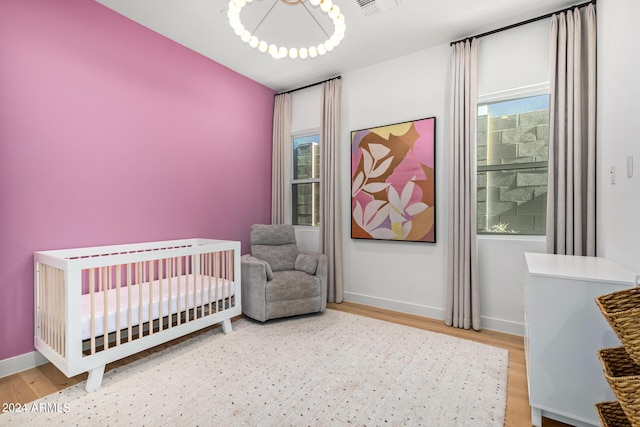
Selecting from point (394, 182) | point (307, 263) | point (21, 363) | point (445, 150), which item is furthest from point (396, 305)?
point (21, 363)

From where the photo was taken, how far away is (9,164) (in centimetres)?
199

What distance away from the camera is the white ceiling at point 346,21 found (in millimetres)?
2367

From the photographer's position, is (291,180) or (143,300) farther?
(291,180)

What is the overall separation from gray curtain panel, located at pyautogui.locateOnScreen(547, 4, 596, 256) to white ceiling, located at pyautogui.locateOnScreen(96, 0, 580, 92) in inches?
9.8

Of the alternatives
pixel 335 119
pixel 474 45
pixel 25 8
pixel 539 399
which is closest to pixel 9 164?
pixel 25 8

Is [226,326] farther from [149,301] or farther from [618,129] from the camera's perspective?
[618,129]

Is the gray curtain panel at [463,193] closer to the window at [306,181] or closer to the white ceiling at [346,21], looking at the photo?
the white ceiling at [346,21]

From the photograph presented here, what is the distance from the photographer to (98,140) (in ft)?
7.89

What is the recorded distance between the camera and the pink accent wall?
6.60 ft

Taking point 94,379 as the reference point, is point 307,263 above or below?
above

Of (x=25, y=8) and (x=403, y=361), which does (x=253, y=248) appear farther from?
(x=25, y=8)

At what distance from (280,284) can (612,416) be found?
231cm

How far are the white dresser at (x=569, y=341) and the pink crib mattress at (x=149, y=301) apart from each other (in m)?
2.15

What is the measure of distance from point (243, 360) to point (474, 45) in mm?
3259
